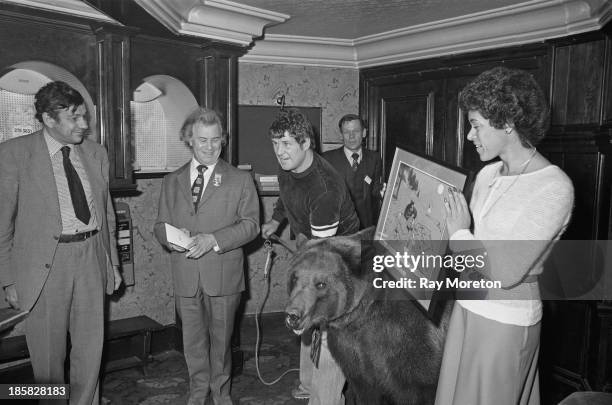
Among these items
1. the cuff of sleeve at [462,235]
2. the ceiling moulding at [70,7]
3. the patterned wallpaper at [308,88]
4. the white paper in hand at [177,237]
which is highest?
the ceiling moulding at [70,7]

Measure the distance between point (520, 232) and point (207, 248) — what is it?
1692 millimetres

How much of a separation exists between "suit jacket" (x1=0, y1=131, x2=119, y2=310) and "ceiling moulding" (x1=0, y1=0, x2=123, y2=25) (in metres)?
0.89

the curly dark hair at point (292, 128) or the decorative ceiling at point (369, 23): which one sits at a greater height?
the decorative ceiling at point (369, 23)

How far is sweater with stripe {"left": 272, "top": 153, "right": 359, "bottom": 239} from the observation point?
2.24 metres

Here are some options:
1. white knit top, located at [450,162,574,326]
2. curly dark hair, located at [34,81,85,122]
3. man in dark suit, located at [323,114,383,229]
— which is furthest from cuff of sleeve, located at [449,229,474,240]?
man in dark suit, located at [323,114,383,229]

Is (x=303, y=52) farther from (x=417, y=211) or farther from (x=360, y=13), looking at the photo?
(x=417, y=211)

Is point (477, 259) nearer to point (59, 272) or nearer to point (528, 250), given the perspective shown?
point (528, 250)

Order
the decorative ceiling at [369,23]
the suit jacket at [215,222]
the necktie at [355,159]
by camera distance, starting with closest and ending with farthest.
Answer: the suit jacket at [215,222] → the decorative ceiling at [369,23] → the necktie at [355,159]

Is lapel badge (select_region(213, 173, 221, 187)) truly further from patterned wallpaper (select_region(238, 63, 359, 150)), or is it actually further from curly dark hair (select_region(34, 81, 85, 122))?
patterned wallpaper (select_region(238, 63, 359, 150))

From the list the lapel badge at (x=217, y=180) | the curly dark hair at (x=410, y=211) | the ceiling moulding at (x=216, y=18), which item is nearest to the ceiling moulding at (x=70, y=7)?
the ceiling moulding at (x=216, y=18)

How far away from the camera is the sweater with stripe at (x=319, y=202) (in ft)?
7.35

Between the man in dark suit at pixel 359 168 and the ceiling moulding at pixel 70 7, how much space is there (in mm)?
2072

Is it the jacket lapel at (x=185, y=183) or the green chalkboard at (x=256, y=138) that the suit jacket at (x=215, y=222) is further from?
the green chalkboard at (x=256, y=138)

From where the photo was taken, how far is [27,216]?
8.07ft
